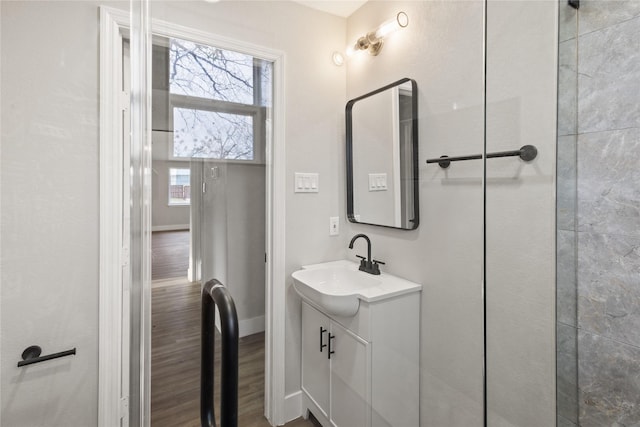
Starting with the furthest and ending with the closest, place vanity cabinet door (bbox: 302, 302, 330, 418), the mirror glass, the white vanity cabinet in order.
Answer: vanity cabinet door (bbox: 302, 302, 330, 418) → the mirror glass → the white vanity cabinet

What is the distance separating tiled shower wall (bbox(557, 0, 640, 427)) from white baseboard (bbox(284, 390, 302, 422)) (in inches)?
51.3

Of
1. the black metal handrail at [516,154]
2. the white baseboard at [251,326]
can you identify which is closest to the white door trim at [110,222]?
the white baseboard at [251,326]

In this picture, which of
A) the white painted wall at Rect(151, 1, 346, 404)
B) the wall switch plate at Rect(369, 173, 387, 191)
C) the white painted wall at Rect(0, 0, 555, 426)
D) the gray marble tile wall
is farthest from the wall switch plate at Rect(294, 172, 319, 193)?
the gray marble tile wall

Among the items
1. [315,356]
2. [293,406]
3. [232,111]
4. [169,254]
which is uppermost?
[232,111]

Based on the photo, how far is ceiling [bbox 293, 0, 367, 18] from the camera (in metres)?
1.83

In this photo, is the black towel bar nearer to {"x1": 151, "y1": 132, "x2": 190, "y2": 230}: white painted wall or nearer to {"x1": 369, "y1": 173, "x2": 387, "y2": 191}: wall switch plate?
{"x1": 151, "y1": 132, "x2": 190, "y2": 230}: white painted wall

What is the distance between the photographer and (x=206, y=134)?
1.19m

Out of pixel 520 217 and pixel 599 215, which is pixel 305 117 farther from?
pixel 599 215

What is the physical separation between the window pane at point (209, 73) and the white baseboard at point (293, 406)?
5.56 ft

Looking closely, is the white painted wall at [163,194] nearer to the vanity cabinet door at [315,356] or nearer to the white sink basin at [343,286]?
the white sink basin at [343,286]

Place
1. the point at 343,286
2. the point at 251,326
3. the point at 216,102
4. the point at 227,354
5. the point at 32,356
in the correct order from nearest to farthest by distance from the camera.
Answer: the point at 227,354 < the point at 32,356 < the point at 216,102 < the point at 251,326 < the point at 343,286

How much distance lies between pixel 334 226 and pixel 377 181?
431mm

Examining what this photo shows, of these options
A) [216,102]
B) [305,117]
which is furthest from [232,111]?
[305,117]

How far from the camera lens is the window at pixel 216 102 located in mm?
1173
